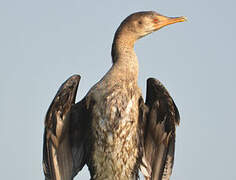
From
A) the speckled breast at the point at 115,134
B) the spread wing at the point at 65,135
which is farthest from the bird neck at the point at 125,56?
the spread wing at the point at 65,135

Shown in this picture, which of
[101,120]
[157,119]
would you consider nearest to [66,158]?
[101,120]

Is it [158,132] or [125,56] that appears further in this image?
[158,132]

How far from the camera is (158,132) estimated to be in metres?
7.89

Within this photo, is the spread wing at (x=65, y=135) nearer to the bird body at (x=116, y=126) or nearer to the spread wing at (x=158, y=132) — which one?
the bird body at (x=116, y=126)

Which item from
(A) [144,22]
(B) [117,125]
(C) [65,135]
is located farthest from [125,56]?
(C) [65,135]

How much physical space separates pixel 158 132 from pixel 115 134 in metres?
0.93

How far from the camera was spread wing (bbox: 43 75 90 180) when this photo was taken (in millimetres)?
7426

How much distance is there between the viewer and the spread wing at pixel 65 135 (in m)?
7.43

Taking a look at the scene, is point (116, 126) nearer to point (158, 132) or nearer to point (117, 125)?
point (117, 125)

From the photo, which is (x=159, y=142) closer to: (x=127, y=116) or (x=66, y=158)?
(x=127, y=116)

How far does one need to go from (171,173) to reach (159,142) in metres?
0.50

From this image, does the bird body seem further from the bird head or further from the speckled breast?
the bird head

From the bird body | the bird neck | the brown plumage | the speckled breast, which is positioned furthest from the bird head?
the speckled breast

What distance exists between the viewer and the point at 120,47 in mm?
7914
